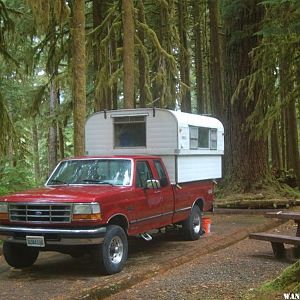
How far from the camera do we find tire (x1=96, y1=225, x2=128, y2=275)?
8.41 metres

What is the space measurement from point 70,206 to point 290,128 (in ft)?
52.8

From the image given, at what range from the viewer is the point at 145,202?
9.80 meters

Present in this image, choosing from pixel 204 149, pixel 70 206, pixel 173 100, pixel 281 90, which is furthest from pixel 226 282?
pixel 173 100

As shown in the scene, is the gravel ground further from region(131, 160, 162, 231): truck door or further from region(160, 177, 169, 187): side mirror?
region(160, 177, 169, 187): side mirror

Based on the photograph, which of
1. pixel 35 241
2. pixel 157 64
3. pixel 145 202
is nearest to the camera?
pixel 35 241

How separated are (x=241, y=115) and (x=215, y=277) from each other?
37.7 feet

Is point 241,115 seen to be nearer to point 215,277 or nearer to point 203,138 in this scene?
point 203,138

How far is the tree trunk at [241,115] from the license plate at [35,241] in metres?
11.0

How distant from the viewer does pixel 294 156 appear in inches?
877

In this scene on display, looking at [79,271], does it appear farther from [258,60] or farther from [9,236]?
[258,60]

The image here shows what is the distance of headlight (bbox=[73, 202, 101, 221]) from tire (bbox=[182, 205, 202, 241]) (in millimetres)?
3962

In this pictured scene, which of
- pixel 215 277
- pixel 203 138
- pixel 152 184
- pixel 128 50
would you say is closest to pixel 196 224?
pixel 203 138

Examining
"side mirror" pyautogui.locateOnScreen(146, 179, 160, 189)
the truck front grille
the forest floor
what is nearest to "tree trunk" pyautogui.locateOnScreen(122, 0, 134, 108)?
the forest floor

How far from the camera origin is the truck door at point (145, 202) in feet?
31.2
